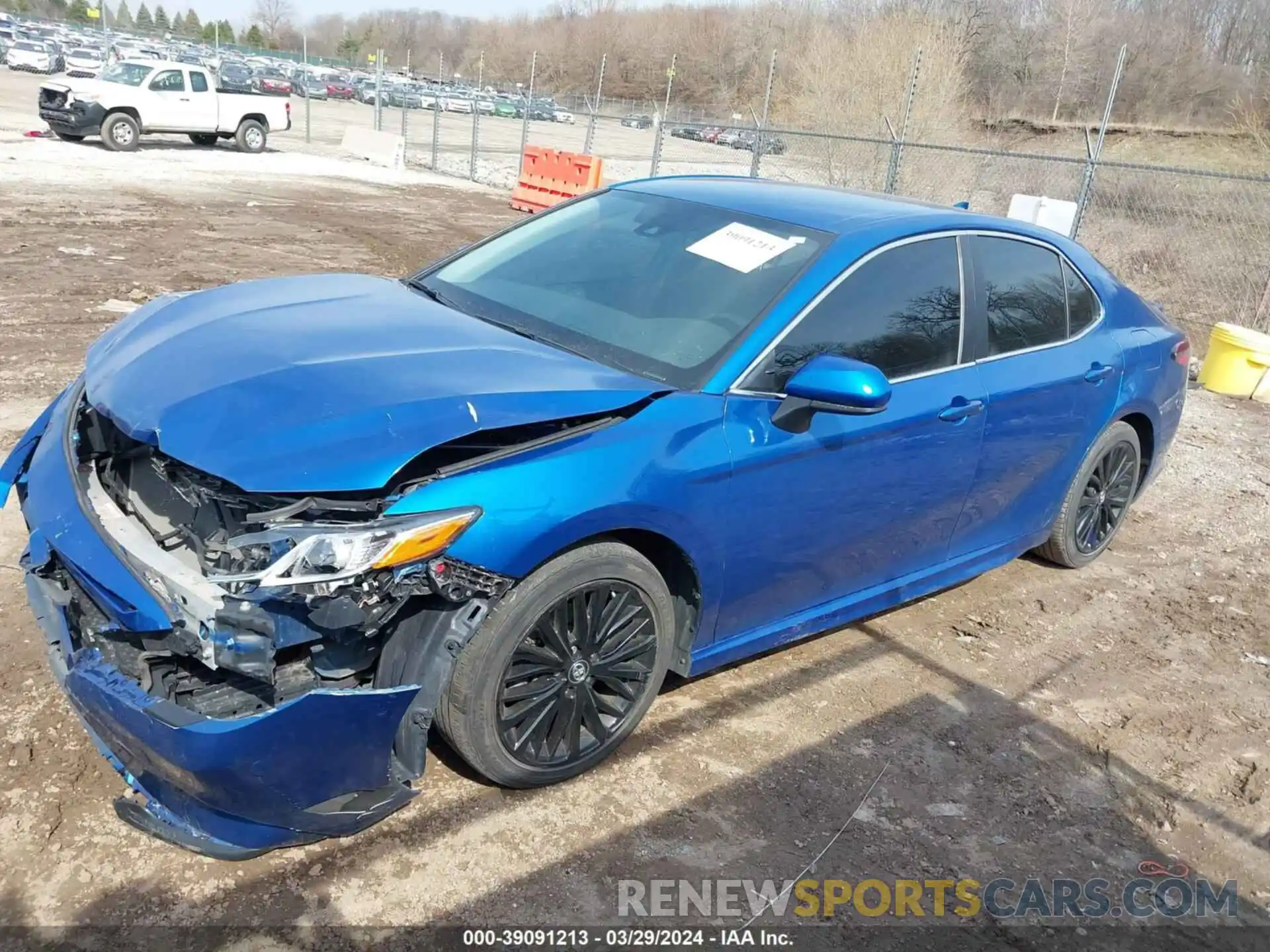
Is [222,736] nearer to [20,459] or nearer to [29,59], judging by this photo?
[20,459]

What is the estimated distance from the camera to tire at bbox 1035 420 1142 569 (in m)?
4.91

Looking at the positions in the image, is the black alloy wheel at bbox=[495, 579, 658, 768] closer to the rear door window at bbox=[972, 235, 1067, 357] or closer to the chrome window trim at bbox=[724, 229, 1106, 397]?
the chrome window trim at bbox=[724, 229, 1106, 397]

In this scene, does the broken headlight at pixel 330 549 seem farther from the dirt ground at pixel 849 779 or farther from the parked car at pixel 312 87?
the parked car at pixel 312 87

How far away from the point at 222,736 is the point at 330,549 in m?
0.48

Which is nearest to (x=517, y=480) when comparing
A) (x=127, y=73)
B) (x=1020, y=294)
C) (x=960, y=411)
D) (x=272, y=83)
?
(x=960, y=411)

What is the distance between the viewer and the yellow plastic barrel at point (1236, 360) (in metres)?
9.26

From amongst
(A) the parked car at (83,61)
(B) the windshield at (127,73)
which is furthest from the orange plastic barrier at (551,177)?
(A) the parked car at (83,61)

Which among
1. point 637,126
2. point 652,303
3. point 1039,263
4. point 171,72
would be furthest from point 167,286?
point 637,126

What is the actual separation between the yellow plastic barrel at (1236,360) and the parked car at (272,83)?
4296 cm

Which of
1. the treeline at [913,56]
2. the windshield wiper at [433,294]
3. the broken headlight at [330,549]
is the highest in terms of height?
the treeline at [913,56]

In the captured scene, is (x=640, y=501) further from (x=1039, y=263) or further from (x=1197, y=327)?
(x=1197, y=327)

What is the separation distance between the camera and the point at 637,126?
1784 inches

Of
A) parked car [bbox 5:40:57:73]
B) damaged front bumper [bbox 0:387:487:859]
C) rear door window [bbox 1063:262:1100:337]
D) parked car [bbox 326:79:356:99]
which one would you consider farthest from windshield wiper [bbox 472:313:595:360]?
parked car [bbox 326:79:356:99]

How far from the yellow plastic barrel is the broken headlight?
921 cm
